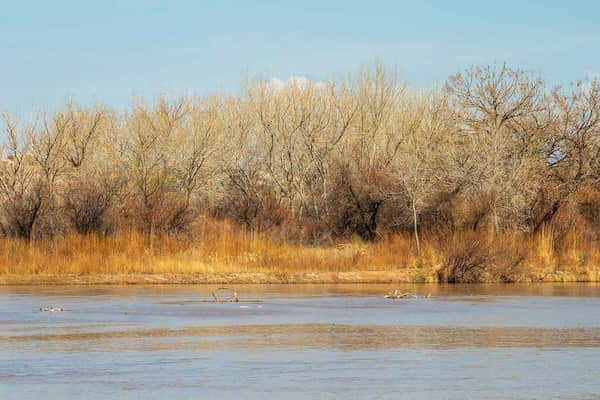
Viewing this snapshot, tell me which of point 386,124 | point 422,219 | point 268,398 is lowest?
point 268,398

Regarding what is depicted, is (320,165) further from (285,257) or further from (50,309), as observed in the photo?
(50,309)

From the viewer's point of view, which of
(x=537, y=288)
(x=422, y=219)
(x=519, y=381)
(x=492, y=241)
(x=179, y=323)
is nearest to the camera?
(x=519, y=381)

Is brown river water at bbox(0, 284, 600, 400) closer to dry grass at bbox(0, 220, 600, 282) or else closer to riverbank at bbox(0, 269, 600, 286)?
riverbank at bbox(0, 269, 600, 286)

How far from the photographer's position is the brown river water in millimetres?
13617

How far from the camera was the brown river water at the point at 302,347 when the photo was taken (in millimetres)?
13617

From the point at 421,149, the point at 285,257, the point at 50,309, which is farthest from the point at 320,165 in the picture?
the point at 50,309

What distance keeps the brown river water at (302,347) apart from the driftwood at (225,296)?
356mm

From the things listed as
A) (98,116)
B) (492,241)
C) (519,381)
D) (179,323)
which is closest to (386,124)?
(98,116)

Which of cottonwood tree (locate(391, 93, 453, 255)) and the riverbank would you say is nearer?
the riverbank

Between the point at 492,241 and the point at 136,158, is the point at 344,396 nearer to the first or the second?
the point at 492,241

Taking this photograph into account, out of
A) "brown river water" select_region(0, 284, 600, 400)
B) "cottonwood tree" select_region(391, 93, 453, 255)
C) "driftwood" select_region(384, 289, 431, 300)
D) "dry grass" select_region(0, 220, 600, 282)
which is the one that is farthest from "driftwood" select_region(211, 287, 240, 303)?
"cottonwood tree" select_region(391, 93, 453, 255)

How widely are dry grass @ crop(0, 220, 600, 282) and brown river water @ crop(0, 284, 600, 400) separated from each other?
6.17 metres

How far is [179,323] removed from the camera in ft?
72.2

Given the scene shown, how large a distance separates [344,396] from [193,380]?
2.35m
